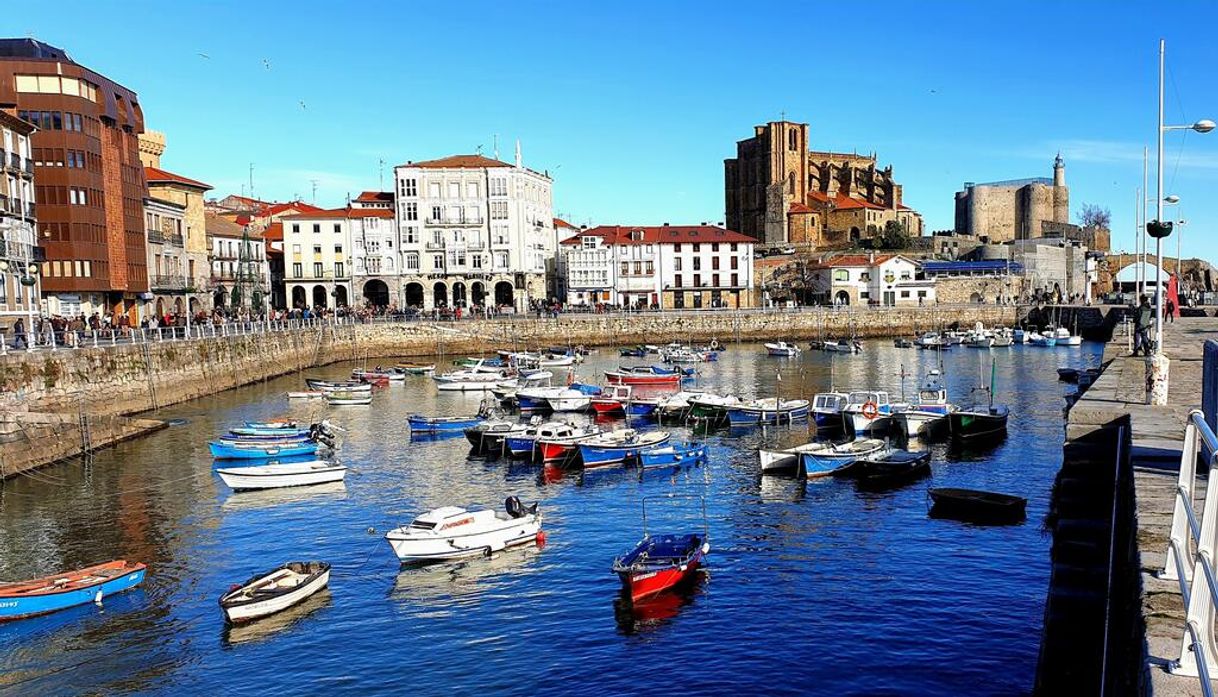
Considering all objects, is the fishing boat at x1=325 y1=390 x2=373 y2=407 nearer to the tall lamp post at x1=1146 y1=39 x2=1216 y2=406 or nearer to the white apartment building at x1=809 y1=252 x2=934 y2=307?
the tall lamp post at x1=1146 y1=39 x2=1216 y2=406

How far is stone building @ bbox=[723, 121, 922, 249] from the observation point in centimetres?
15212

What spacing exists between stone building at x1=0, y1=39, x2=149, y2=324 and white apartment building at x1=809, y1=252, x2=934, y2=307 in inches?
3439

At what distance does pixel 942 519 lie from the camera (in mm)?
30906

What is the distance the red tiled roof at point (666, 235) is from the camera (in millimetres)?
124875

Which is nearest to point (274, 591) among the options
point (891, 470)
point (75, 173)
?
point (891, 470)

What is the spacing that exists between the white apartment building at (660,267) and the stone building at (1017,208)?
57252 mm

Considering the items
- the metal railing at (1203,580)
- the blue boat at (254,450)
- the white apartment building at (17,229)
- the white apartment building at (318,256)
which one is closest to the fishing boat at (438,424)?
the blue boat at (254,450)

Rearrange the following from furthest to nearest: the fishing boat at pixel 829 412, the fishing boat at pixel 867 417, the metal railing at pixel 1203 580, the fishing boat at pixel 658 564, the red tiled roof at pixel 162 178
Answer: the red tiled roof at pixel 162 178
the fishing boat at pixel 829 412
the fishing boat at pixel 867 417
the fishing boat at pixel 658 564
the metal railing at pixel 1203 580

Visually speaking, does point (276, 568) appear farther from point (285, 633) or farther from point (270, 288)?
point (270, 288)

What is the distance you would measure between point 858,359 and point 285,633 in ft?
235

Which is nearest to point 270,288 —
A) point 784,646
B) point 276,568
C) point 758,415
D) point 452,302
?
point 452,302

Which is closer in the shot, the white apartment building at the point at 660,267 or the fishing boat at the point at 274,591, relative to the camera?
the fishing boat at the point at 274,591

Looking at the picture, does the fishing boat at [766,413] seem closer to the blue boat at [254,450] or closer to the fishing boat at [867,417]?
the fishing boat at [867,417]

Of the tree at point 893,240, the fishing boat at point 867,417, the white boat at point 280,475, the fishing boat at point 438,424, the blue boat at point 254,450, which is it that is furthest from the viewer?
the tree at point 893,240
